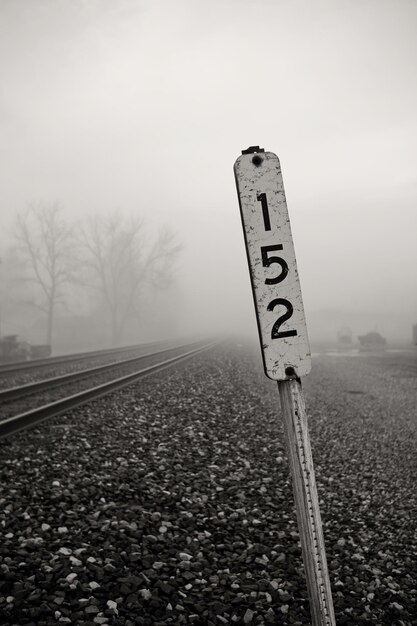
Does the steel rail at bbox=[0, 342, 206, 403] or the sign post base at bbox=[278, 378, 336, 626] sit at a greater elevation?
the sign post base at bbox=[278, 378, 336, 626]

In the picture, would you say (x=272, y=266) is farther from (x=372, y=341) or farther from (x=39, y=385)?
(x=372, y=341)

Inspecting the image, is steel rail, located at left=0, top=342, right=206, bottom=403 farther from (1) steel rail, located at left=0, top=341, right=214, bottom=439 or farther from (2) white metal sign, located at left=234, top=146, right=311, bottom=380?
(2) white metal sign, located at left=234, top=146, right=311, bottom=380

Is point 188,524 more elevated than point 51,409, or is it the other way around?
point 51,409

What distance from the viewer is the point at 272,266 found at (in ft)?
6.00

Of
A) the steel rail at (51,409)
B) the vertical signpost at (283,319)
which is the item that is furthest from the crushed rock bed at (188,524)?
the vertical signpost at (283,319)

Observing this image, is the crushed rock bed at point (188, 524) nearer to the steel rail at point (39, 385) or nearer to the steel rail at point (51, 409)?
the steel rail at point (51, 409)

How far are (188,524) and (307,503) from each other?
306 cm

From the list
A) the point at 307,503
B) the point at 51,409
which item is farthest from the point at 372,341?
the point at 307,503

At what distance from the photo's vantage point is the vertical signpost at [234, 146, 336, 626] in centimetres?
178

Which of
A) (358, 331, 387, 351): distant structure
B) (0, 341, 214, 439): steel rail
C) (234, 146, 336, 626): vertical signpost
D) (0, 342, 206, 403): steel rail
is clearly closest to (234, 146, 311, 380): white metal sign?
(234, 146, 336, 626): vertical signpost

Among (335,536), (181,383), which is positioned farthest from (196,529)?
(181,383)

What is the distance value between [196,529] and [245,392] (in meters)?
8.23

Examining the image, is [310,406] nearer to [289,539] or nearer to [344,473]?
[344,473]

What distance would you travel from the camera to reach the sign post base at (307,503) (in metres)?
1.77
